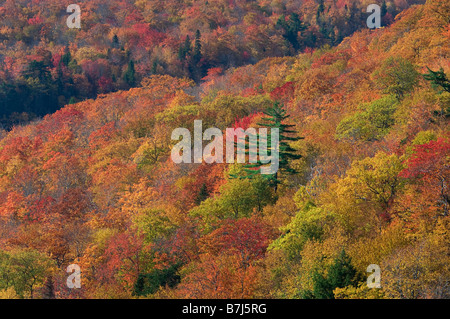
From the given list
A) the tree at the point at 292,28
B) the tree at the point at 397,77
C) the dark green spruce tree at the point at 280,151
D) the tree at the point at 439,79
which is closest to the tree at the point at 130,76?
the tree at the point at 292,28

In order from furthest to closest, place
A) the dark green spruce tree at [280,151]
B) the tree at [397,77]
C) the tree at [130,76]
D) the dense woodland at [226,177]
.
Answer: the tree at [130,76] < the tree at [397,77] < the dark green spruce tree at [280,151] < the dense woodland at [226,177]

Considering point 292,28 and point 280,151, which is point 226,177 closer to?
point 280,151

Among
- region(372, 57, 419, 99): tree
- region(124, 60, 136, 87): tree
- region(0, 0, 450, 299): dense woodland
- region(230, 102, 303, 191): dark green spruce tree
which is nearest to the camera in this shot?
region(0, 0, 450, 299): dense woodland

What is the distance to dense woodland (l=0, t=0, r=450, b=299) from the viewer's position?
1231 inches

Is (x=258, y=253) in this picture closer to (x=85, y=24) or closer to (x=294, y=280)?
(x=294, y=280)

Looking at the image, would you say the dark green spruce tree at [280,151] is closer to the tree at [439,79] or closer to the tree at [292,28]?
the tree at [439,79]

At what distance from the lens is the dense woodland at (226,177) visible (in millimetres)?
31266

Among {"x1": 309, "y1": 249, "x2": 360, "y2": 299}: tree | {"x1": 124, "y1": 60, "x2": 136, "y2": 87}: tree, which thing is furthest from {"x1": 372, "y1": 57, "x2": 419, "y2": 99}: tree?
{"x1": 124, "y1": 60, "x2": 136, "y2": 87}: tree

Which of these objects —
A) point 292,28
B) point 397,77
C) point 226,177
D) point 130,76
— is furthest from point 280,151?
point 292,28

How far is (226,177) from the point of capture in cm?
5112

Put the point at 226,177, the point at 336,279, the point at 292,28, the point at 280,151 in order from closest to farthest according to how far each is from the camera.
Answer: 1. the point at 336,279
2. the point at 280,151
3. the point at 226,177
4. the point at 292,28

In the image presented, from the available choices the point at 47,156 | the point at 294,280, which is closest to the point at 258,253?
the point at 294,280

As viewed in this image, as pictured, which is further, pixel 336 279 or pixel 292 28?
pixel 292 28

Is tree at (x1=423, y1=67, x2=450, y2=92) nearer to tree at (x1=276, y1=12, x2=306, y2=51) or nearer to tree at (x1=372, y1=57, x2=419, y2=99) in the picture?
tree at (x1=372, y1=57, x2=419, y2=99)
